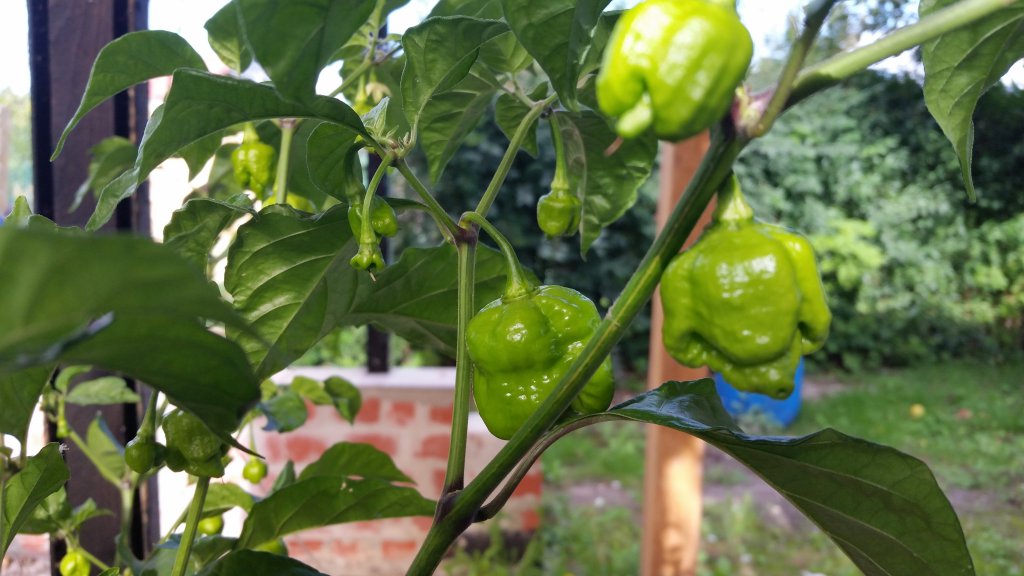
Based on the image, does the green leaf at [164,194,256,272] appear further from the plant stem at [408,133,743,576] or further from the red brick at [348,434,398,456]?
the red brick at [348,434,398,456]

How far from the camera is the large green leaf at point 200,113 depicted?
1.12 ft

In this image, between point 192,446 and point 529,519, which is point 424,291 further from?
point 529,519

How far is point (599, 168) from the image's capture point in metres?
0.57

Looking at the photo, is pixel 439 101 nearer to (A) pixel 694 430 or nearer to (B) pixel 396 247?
(A) pixel 694 430

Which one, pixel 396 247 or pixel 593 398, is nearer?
pixel 593 398

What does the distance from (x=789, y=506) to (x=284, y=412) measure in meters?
2.59

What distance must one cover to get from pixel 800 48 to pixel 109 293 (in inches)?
8.4

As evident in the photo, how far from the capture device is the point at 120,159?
67 cm

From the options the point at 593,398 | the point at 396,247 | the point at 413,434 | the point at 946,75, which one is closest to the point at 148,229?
the point at 593,398

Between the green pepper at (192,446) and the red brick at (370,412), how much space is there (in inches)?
62.3

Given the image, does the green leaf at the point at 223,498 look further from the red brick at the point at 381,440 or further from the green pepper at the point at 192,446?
the red brick at the point at 381,440

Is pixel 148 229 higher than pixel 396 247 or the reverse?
higher

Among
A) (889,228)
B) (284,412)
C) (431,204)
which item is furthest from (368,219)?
(889,228)

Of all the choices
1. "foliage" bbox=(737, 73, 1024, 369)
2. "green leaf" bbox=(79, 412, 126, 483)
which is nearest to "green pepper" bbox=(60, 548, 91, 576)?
"green leaf" bbox=(79, 412, 126, 483)
